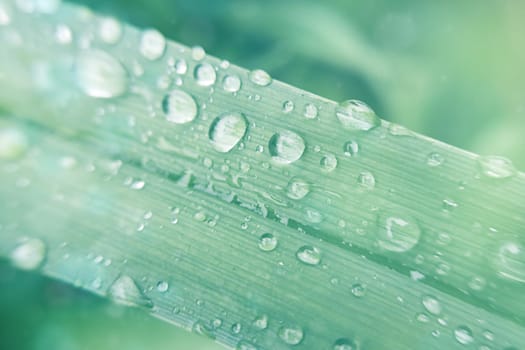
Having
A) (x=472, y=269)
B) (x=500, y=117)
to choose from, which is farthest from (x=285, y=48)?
(x=472, y=269)

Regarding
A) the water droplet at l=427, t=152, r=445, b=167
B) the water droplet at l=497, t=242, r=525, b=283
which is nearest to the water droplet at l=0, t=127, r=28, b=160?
the water droplet at l=427, t=152, r=445, b=167

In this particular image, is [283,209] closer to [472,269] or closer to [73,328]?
[472,269]

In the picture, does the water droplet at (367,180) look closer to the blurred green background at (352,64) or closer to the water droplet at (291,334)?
the water droplet at (291,334)

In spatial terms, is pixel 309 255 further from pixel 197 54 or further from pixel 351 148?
pixel 197 54

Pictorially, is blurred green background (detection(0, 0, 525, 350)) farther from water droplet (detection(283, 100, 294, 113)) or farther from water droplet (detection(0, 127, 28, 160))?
water droplet (detection(283, 100, 294, 113))

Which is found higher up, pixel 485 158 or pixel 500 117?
pixel 500 117
